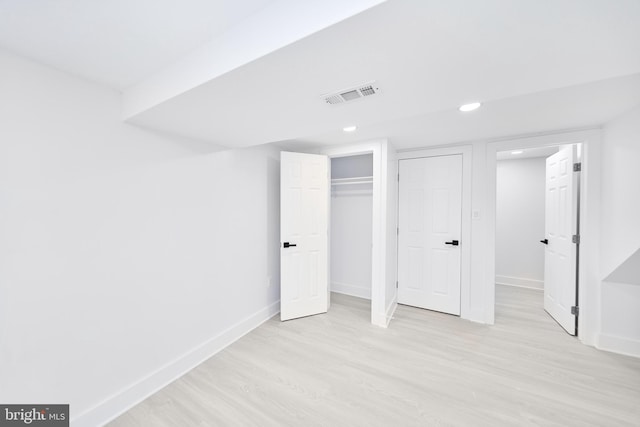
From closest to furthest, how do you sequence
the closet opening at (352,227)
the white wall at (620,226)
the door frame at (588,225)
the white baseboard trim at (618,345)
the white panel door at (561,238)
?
the white wall at (620,226) < the white baseboard trim at (618,345) < the door frame at (588,225) < the white panel door at (561,238) < the closet opening at (352,227)

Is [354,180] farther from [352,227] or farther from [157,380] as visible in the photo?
[157,380]

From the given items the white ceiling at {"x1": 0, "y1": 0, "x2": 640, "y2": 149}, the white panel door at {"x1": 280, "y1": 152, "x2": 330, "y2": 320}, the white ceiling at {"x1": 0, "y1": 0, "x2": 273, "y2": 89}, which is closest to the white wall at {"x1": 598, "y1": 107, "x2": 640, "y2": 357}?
the white ceiling at {"x1": 0, "y1": 0, "x2": 640, "y2": 149}

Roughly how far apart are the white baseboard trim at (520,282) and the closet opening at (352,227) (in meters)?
2.56

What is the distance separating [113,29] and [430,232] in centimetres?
341

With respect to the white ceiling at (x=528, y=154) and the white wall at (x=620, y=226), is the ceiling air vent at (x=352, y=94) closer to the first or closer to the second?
the white wall at (x=620, y=226)

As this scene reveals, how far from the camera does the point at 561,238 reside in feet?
9.19

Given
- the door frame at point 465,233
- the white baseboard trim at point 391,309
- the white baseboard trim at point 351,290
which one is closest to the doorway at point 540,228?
the door frame at point 465,233

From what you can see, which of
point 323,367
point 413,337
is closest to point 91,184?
point 323,367

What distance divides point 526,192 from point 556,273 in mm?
1781

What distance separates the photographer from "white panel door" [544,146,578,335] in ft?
8.54

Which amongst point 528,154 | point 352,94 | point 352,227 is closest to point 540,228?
point 528,154

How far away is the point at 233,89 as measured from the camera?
1.25 m

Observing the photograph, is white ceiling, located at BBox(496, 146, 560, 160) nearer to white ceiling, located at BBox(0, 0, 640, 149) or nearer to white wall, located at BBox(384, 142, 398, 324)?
white wall, located at BBox(384, 142, 398, 324)

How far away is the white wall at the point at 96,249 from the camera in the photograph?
1.27 metres
